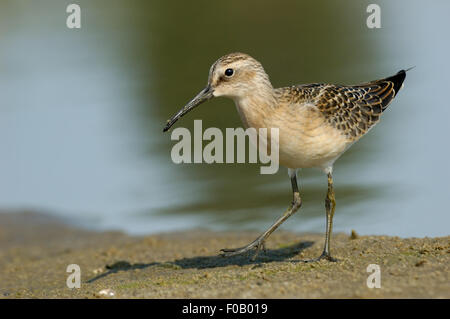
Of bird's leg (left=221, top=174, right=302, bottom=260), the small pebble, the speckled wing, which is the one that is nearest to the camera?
the small pebble

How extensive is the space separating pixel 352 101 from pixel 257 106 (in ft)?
5.32

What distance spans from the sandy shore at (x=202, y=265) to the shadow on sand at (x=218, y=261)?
13mm

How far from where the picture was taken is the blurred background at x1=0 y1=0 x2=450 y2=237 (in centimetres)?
1193

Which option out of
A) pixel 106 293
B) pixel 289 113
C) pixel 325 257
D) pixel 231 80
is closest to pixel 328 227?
pixel 325 257

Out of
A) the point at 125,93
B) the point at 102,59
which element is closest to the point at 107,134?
the point at 125,93

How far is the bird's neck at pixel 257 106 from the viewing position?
841 centimetres

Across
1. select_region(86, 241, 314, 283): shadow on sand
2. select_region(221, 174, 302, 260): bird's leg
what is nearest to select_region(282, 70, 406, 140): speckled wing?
select_region(221, 174, 302, 260): bird's leg

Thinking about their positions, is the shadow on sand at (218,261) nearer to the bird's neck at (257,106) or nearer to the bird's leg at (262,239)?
the bird's leg at (262,239)

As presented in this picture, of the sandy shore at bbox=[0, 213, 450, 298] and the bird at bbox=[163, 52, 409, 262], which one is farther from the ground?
the bird at bbox=[163, 52, 409, 262]

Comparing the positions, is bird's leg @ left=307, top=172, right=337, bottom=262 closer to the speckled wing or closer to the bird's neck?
the speckled wing

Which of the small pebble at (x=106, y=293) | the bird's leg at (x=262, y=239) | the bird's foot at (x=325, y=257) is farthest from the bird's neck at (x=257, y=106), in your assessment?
the small pebble at (x=106, y=293)

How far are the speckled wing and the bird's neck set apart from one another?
48 centimetres
